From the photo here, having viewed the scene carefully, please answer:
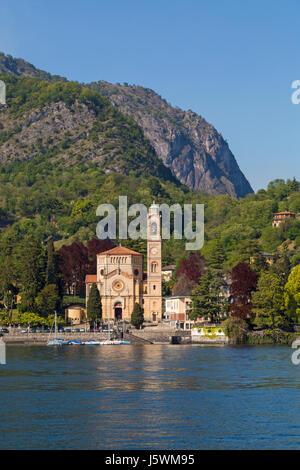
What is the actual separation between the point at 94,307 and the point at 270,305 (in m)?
30.7

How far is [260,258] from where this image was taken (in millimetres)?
116000

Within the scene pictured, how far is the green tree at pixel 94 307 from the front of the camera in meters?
121

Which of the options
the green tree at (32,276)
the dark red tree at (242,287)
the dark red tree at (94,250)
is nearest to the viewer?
the dark red tree at (242,287)

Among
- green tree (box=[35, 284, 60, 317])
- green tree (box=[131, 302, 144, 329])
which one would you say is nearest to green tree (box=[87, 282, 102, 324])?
green tree (box=[131, 302, 144, 329])

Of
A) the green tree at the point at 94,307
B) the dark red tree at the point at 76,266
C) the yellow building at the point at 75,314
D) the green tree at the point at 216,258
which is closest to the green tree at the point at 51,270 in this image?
the green tree at the point at 94,307

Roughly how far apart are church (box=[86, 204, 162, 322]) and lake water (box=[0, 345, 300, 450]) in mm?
51920

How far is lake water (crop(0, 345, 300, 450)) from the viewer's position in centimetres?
4069

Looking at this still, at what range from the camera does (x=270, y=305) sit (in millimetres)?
100625

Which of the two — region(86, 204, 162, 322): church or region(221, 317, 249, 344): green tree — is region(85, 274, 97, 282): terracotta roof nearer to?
region(86, 204, 162, 322): church

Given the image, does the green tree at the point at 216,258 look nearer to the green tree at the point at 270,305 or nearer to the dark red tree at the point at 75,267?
the dark red tree at the point at 75,267

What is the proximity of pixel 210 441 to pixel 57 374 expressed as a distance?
27.8 metres

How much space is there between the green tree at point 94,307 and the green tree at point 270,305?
2795 cm
